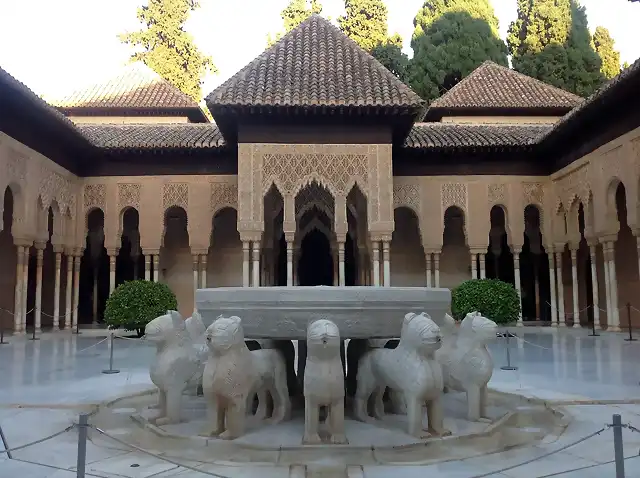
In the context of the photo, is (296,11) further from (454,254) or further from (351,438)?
(351,438)

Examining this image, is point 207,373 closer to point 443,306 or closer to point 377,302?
point 377,302

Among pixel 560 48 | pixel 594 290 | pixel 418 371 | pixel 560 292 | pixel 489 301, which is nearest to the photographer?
pixel 418 371

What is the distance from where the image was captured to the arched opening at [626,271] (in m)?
16.7

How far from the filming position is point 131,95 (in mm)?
23469

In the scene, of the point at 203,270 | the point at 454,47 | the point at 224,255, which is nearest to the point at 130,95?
the point at 224,255

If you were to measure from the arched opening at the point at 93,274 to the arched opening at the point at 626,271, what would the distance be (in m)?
16.9

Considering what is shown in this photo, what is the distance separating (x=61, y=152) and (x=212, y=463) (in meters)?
15.6

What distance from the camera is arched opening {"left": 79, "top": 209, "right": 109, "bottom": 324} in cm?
2038

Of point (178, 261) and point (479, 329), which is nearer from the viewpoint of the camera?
point (479, 329)

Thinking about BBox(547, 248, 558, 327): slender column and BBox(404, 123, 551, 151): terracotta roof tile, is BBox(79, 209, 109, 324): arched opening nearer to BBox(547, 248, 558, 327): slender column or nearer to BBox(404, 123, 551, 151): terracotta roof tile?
BBox(404, 123, 551, 151): terracotta roof tile

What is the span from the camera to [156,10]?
109ft

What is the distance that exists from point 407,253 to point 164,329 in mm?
15969

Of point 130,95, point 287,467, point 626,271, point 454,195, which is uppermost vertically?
point 130,95

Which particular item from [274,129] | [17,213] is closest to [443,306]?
[274,129]
